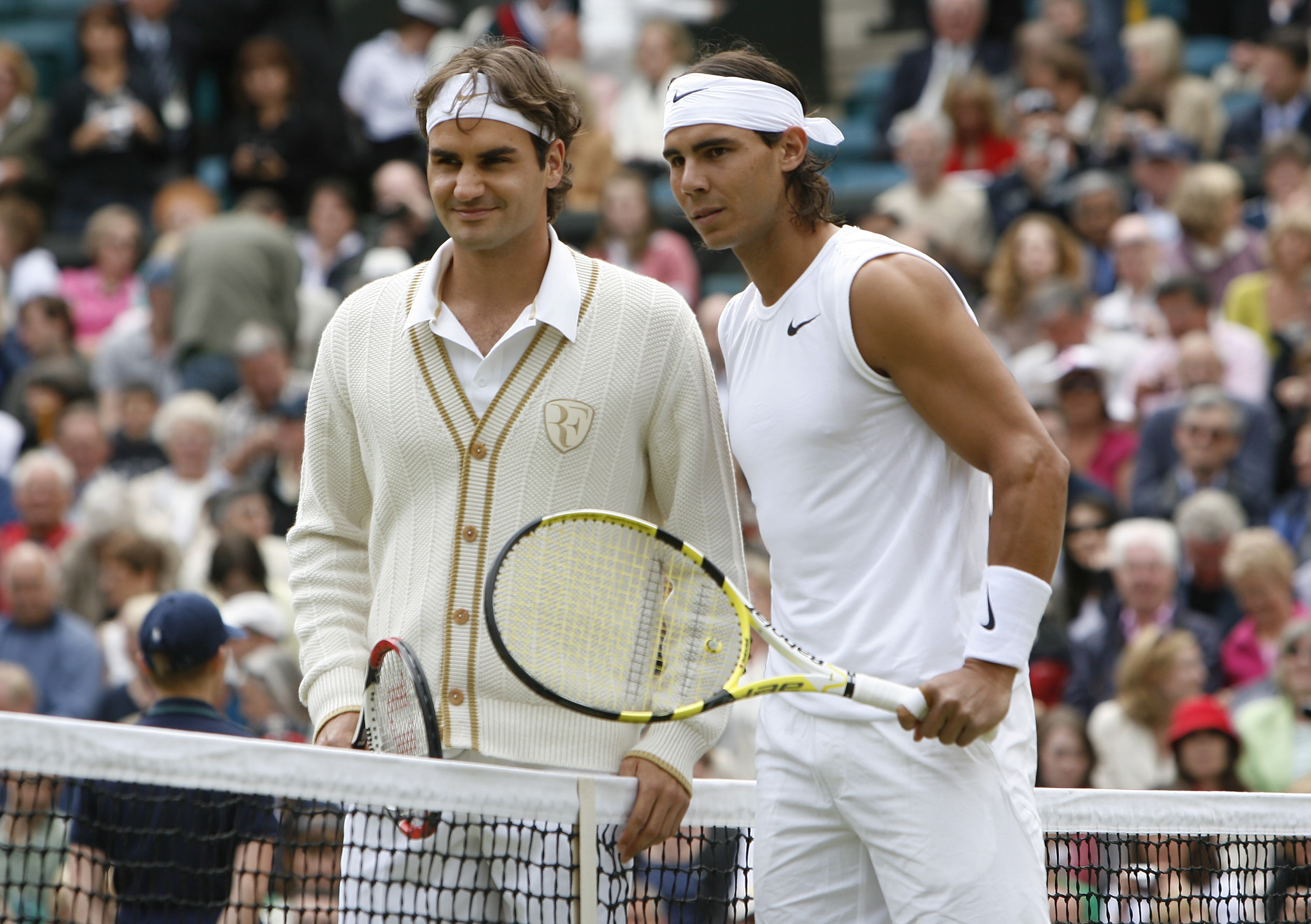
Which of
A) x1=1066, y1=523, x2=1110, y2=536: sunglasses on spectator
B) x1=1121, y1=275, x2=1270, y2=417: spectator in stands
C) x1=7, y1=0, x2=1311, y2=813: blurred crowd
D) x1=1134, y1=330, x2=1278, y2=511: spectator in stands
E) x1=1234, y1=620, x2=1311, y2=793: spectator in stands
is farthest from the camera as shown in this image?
x1=1121, y1=275, x2=1270, y2=417: spectator in stands

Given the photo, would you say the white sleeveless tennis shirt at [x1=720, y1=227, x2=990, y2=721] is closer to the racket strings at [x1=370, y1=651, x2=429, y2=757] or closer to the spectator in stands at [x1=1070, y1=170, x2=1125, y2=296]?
the racket strings at [x1=370, y1=651, x2=429, y2=757]

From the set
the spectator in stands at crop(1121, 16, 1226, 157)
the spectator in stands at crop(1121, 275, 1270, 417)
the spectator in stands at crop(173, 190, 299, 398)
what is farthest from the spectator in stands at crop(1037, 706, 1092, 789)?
the spectator in stands at crop(173, 190, 299, 398)

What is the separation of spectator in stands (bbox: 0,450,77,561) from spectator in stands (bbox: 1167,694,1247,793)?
544cm

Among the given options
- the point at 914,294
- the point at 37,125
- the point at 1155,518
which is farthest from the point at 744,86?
the point at 37,125

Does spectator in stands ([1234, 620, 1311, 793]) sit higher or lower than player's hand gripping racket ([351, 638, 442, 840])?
higher

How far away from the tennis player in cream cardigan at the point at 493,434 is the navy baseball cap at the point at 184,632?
1.51m

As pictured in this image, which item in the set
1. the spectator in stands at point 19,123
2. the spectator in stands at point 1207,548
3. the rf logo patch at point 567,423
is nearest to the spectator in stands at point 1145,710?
the spectator in stands at point 1207,548

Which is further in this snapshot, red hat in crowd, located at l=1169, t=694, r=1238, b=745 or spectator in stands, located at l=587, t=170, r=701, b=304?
spectator in stands, located at l=587, t=170, r=701, b=304

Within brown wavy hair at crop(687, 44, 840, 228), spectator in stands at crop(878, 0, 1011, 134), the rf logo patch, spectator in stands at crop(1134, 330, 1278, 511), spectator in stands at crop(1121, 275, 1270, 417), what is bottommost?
the rf logo patch

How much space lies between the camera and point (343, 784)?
3363mm

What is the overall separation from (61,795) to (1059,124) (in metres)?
7.51

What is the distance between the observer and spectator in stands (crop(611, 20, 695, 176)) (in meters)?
11.9

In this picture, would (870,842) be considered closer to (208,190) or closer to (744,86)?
(744,86)

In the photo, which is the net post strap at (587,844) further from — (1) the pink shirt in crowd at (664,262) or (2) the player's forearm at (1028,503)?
(1) the pink shirt in crowd at (664,262)
